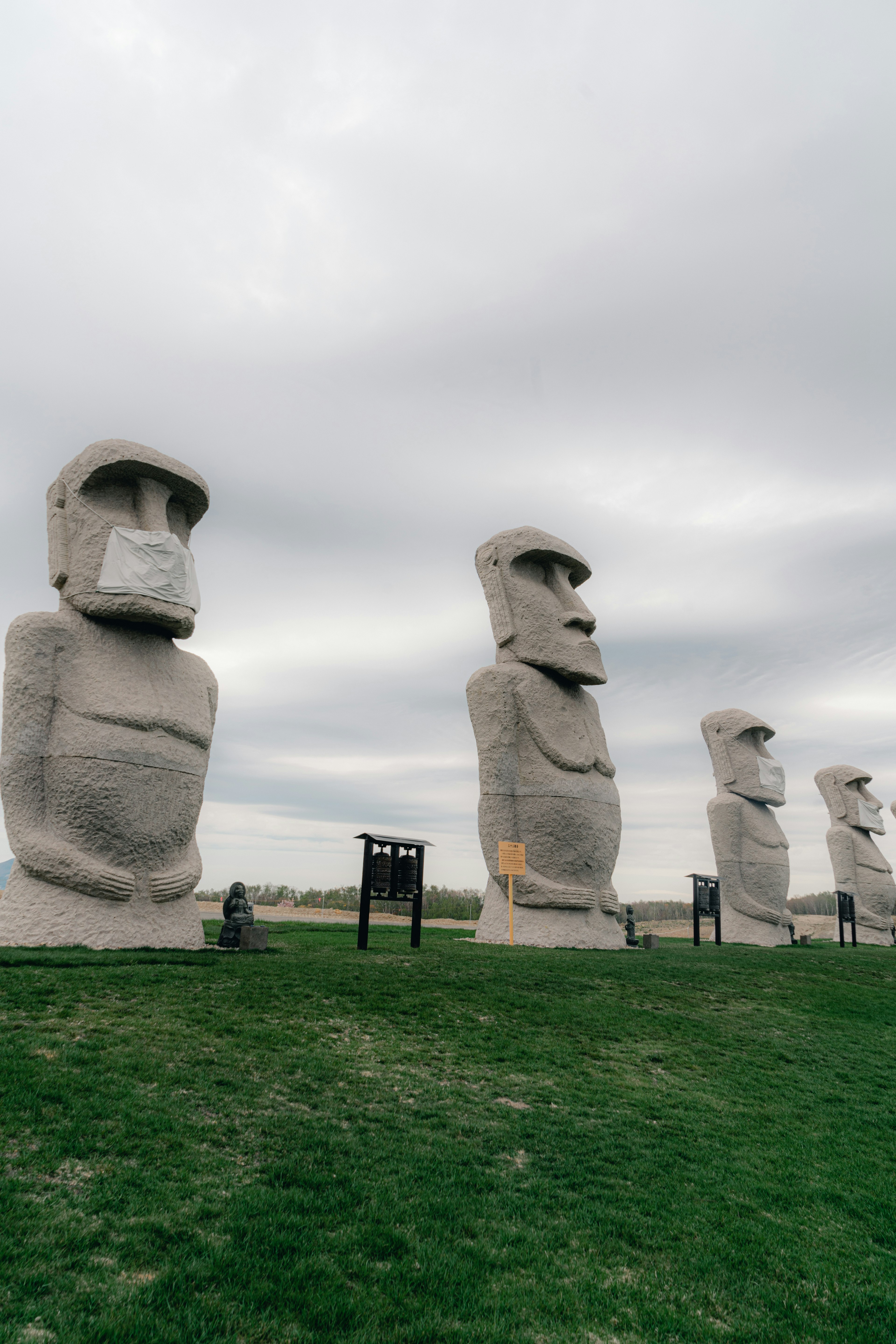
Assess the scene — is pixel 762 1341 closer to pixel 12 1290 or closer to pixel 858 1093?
pixel 12 1290

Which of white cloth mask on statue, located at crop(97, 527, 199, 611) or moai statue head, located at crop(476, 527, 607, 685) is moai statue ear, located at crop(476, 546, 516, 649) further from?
white cloth mask on statue, located at crop(97, 527, 199, 611)

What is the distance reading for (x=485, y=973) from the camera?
9.34 metres

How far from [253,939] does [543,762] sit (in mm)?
5612

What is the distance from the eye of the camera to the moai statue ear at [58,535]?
1034cm

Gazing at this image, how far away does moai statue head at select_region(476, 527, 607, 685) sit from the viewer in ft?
47.2

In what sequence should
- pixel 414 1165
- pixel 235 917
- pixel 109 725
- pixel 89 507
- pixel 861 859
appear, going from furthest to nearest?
pixel 861 859, pixel 235 917, pixel 89 507, pixel 109 725, pixel 414 1165

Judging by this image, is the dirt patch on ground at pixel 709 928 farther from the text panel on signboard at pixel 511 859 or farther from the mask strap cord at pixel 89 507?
the mask strap cord at pixel 89 507

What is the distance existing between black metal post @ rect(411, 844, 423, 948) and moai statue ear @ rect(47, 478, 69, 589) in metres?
5.83

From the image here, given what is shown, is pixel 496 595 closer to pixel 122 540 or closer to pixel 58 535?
pixel 122 540

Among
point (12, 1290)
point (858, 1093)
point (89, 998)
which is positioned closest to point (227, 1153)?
point (12, 1290)

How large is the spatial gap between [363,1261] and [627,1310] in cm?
119

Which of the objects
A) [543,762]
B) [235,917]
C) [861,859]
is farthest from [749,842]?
[235,917]

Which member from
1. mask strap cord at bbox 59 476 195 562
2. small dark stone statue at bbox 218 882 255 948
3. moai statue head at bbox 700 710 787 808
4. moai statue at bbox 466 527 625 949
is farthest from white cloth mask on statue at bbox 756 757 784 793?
mask strap cord at bbox 59 476 195 562

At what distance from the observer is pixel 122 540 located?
33.4 feet
